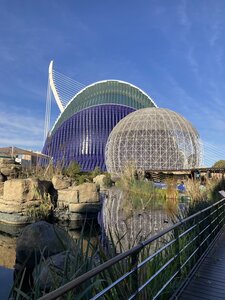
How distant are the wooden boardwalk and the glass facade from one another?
4179cm

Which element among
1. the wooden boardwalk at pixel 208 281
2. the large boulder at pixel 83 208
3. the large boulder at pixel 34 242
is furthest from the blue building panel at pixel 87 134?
the wooden boardwalk at pixel 208 281

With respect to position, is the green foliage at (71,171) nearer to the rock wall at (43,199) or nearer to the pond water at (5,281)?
the rock wall at (43,199)

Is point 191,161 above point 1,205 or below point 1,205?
above

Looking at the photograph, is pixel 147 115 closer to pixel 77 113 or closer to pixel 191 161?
pixel 191 161

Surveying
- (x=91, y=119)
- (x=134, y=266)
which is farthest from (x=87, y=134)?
(x=134, y=266)

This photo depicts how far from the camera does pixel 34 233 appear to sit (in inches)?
258

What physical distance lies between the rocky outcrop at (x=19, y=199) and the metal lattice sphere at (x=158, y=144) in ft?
76.1

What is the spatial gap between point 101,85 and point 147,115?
2948 centimetres

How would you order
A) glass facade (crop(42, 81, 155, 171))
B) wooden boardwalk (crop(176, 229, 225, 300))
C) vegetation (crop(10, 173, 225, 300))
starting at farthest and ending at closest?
glass facade (crop(42, 81, 155, 171))
wooden boardwalk (crop(176, 229, 225, 300))
vegetation (crop(10, 173, 225, 300))

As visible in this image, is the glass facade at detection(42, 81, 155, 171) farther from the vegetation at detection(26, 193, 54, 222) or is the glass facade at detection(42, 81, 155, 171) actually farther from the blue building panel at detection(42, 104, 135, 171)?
the vegetation at detection(26, 193, 54, 222)

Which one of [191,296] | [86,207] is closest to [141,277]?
[191,296]

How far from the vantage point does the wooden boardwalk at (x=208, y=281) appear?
11.6ft

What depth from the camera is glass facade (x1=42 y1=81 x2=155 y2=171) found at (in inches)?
2019

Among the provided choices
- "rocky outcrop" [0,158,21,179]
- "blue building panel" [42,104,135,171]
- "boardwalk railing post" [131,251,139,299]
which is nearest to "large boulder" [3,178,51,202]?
"rocky outcrop" [0,158,21,179]
